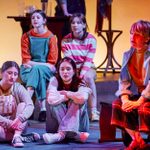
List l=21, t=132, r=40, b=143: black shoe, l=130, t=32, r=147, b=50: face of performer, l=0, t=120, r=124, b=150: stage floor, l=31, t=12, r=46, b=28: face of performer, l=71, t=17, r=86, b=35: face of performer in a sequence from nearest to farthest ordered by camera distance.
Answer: l=130, t=32, r=147, b=50: face of performer < l=0, t=120, r=124, b=150: stage floor < l=21, t=132, r=40, b=143: black shoe < l=71, t=17, r=86, b=35: face of performer < l=31, t=12, r=46, b=28: face of performer

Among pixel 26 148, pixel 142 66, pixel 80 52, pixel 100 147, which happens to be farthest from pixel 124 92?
pixel 80 52

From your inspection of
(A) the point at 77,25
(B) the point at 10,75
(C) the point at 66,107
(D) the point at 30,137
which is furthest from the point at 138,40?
(A) the point at 77,25

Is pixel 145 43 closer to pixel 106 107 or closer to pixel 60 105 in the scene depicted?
pixel 106 107

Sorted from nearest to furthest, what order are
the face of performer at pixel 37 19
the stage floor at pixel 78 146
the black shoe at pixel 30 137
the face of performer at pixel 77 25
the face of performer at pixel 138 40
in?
the face of performer at pixel 138 40 → the stage floor at pixel 78 146 → the black shoe at pixel 30 137 → the face of performer at pixel 77 25 → the face of performer at pixel 37 19

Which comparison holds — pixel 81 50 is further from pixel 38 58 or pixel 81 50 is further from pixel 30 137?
pixel 30 137

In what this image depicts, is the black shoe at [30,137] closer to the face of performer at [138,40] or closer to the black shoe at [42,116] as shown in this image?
the black shoe at [42,116]

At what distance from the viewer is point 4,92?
10.9ft

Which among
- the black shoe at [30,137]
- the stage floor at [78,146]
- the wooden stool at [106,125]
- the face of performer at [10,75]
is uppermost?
the face of performer at [10,75]

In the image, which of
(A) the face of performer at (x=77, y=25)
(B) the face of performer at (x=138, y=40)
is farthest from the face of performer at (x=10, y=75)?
(A) the face of performer at (x=77, y=25)

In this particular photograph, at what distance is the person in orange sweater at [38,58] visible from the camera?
4.13 meters

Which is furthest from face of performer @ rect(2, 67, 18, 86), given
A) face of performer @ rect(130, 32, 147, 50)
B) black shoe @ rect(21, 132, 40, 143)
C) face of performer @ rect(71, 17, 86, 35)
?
face of performer @ rect(71, 17, 86, 35)

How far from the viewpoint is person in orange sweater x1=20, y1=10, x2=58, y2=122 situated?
4.13 metres

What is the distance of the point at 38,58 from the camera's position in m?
4.27

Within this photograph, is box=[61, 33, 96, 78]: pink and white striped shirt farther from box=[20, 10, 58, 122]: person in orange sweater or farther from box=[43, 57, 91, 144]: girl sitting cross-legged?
box=[43, 57, 91, 144]: girl sitting cross-legged
